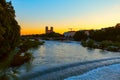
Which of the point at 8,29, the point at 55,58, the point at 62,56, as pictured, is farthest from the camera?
the point at 62,56

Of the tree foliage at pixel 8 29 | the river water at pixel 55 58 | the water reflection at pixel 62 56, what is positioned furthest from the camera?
the water reflection at pixel 62 56

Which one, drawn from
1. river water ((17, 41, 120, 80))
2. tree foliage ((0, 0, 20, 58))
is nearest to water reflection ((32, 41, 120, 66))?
river water ((17, 41, 120, 80))

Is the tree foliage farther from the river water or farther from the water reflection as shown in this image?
the water reflection

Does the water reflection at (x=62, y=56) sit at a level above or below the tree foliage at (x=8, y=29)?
below

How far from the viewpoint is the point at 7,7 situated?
19516mm

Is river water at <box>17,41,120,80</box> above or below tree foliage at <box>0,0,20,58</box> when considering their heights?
below

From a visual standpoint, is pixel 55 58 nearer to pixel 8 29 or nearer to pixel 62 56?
pixel 62 56

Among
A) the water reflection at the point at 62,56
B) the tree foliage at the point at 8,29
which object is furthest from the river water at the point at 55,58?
the tree foliage at the point at 8,29

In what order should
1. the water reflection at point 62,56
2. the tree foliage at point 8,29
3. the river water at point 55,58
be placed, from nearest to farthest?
the tree foliage at point 8,29 < the river water at point 55,58 < the water reflection at point 62,56

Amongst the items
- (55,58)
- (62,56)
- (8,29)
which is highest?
(8,29)

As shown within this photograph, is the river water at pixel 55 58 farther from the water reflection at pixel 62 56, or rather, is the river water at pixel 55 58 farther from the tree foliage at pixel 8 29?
the tree foliage at pixel 8 29

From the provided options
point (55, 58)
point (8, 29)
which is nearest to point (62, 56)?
Answer: point (55, 58)

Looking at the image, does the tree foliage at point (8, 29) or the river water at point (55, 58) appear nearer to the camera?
the tree foliage at point (8, 29)

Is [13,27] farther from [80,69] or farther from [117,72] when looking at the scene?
[117,72]
